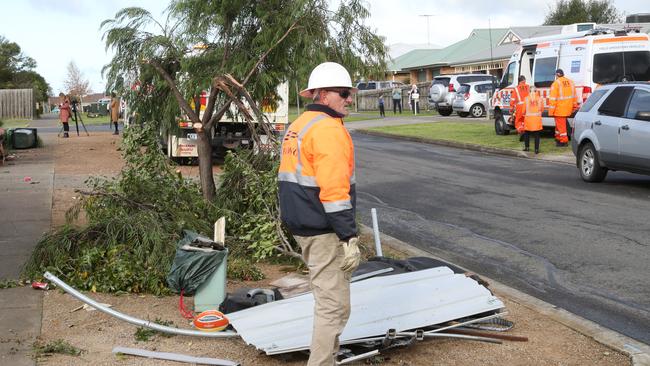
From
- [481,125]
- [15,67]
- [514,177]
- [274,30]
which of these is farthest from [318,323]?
[15,67]

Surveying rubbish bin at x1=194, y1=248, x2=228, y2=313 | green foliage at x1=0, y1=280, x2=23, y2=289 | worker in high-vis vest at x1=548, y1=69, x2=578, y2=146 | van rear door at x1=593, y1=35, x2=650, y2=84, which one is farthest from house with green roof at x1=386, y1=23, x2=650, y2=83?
rubbish bin at x1=194, y1=248, x2=228, y2=313

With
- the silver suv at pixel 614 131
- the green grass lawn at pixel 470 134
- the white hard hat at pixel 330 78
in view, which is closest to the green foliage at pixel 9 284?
the white hard hat at pixel 330 78

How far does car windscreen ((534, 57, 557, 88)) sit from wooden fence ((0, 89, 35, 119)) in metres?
44.5

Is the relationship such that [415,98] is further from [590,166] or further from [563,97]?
[590,166]

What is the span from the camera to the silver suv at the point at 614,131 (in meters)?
12.9

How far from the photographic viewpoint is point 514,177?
15375 millimetres

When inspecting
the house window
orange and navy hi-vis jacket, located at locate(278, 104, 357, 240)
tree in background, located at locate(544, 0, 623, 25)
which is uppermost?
tree in background, located at locate(544, 0, 623, 25)

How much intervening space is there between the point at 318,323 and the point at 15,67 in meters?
90.8

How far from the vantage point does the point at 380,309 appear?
5605 millimetres

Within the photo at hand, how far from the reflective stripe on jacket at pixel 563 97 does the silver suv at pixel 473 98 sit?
14484mm

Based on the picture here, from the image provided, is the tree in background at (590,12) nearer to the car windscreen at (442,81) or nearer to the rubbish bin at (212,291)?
the car windscreen at (442,81)

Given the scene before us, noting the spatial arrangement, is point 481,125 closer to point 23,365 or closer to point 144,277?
point 144,277

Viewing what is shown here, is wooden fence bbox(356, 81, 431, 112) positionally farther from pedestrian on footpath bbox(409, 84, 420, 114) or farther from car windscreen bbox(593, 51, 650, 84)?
car windscreen bbox(593, 51, 650, 84)

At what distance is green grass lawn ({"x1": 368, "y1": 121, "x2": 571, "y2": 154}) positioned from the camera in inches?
837
